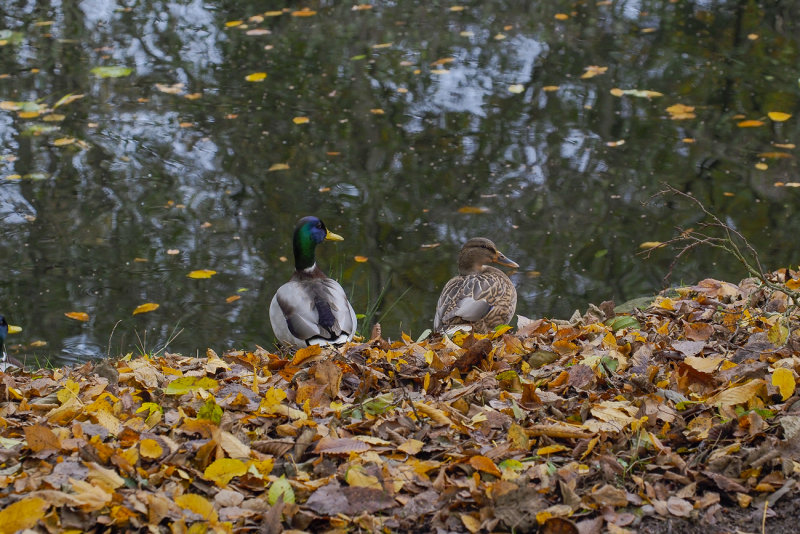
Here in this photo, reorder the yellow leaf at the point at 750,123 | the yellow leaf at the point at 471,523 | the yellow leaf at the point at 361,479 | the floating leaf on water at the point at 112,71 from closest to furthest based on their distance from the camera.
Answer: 1. the yellow leaf at the point at 471,523
2. the yellow leaf at the point at 361,479
3. the yellow leaf at the point at 750,123
4. the floating leaf on water at the point at 112,71

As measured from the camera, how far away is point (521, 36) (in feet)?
34.8

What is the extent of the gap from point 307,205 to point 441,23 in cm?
451

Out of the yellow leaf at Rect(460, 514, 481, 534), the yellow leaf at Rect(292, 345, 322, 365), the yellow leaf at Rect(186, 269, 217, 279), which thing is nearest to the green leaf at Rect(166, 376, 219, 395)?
the yellow leaf at Rect(292, 345, 322, 365)

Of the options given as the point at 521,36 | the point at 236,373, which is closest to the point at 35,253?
the point at 236,373

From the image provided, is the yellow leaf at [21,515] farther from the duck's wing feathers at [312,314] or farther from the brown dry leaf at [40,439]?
the duck's wing feathers at [312,314]

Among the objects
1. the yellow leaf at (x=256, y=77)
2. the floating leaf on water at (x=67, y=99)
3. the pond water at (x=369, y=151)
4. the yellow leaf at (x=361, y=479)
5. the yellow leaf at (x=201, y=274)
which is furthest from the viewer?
the yellow leaf at (x=256, y=77)

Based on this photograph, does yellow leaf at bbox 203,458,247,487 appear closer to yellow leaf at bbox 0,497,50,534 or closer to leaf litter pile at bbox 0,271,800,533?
leaf litter pile at bbox 0,271,800,533

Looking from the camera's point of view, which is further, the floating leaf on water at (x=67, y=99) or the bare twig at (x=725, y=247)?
the floating leaf on water at (x=67, y=99)

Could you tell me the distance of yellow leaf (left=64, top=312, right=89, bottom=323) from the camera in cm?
620

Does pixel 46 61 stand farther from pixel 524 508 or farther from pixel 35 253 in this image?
pixel 524 508

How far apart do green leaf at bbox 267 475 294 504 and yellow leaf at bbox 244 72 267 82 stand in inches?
→ 303

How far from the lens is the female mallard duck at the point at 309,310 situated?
4980 millimetres

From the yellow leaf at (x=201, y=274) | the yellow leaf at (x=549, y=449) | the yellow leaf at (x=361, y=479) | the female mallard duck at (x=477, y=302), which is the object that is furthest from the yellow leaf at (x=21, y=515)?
the yellow leaf at (x=201, y=274)

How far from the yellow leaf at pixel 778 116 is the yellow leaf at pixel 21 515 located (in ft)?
25.6
